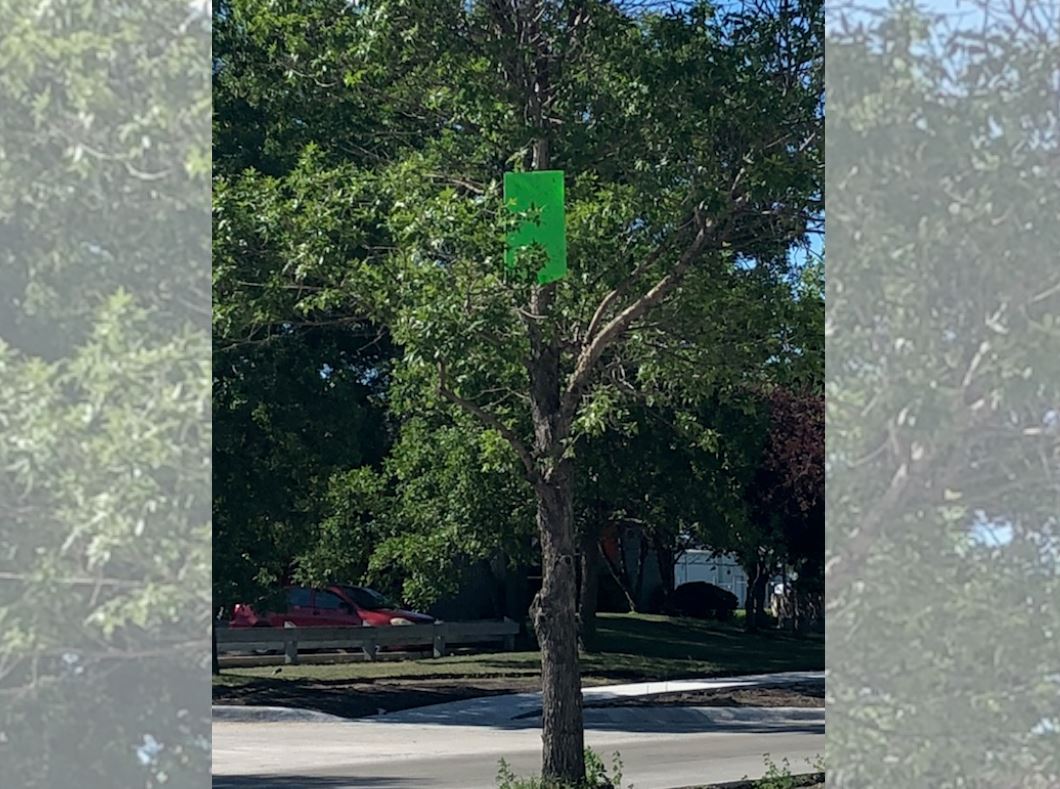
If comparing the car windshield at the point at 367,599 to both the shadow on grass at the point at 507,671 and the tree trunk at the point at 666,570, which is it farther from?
the tree trunk at the point at 666,570

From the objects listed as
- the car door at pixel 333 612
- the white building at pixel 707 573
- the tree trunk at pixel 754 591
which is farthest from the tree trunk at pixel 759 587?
the white building at pixel 707 573

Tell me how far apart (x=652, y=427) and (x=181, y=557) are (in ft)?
62.3

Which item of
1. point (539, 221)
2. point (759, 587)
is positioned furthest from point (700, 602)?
point (539, 221)

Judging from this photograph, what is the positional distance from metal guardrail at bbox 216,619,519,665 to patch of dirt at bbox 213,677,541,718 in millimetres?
3393

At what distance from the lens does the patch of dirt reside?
68.8 ft

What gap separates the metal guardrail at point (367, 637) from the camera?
2693cm

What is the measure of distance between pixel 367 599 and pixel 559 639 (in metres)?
23.7

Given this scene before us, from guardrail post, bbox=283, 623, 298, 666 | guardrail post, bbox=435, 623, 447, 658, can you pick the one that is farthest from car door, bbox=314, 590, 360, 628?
guardrail post, bbox=283, 623, 298, 666

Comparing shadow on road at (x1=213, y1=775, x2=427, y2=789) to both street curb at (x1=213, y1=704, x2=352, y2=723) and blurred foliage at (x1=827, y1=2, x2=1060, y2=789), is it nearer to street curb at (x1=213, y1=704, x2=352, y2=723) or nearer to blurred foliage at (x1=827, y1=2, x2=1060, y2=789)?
street curb at (x1=213, y1=704, x2=352, y2=723)

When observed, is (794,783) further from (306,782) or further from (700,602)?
(700,602)

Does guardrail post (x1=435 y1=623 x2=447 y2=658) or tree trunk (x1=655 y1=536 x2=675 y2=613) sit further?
tree trunk (x1=655 y1=536 x2=675 y2=613)

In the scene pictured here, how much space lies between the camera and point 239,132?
686 inches

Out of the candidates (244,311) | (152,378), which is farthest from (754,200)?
(152,378)

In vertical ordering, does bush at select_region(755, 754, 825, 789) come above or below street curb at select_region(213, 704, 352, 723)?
above
